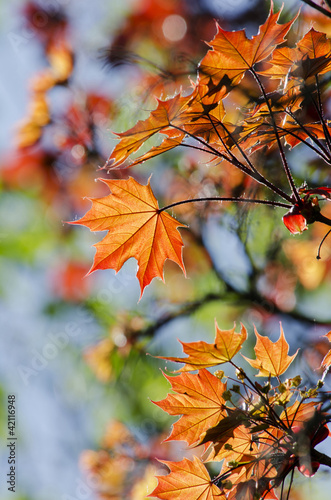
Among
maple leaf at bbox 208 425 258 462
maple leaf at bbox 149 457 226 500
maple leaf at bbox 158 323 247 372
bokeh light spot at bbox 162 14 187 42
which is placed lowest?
maple leaf at bbox 149 457 226 500

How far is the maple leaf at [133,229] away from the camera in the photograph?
2.44ft

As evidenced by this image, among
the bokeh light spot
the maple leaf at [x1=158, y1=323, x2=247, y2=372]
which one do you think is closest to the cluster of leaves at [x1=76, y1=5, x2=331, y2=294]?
the maple leaf at [x1=158, y1=323, x2=247, y2=372]

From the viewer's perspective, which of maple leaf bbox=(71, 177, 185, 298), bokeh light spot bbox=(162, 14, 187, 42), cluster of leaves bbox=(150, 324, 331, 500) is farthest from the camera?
bokeh light spot bbox=(162, 14, 187, 42)

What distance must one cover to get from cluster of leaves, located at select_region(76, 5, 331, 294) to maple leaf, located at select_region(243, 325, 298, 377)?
0.19 meters

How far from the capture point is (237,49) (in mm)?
634

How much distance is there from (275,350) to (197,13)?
1306 mm

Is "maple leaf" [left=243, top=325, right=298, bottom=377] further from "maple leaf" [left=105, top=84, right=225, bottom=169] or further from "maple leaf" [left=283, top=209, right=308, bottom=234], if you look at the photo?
"maple leaf" [left=105, top=84, right=225, bottom=169]

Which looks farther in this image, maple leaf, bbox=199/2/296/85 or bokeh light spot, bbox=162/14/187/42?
bokeh light spot, bbox=162/14/187/42

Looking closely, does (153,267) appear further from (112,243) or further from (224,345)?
(224,345)

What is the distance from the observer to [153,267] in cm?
79

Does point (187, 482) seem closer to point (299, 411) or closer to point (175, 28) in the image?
point (299, 411)

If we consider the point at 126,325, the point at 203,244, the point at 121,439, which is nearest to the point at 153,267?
the point at 203,244

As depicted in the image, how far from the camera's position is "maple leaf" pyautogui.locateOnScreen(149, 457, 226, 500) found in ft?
2.11

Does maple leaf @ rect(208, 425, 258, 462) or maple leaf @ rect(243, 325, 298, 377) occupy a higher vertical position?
maple leaf @ rect(243, 325, 298, 377)
